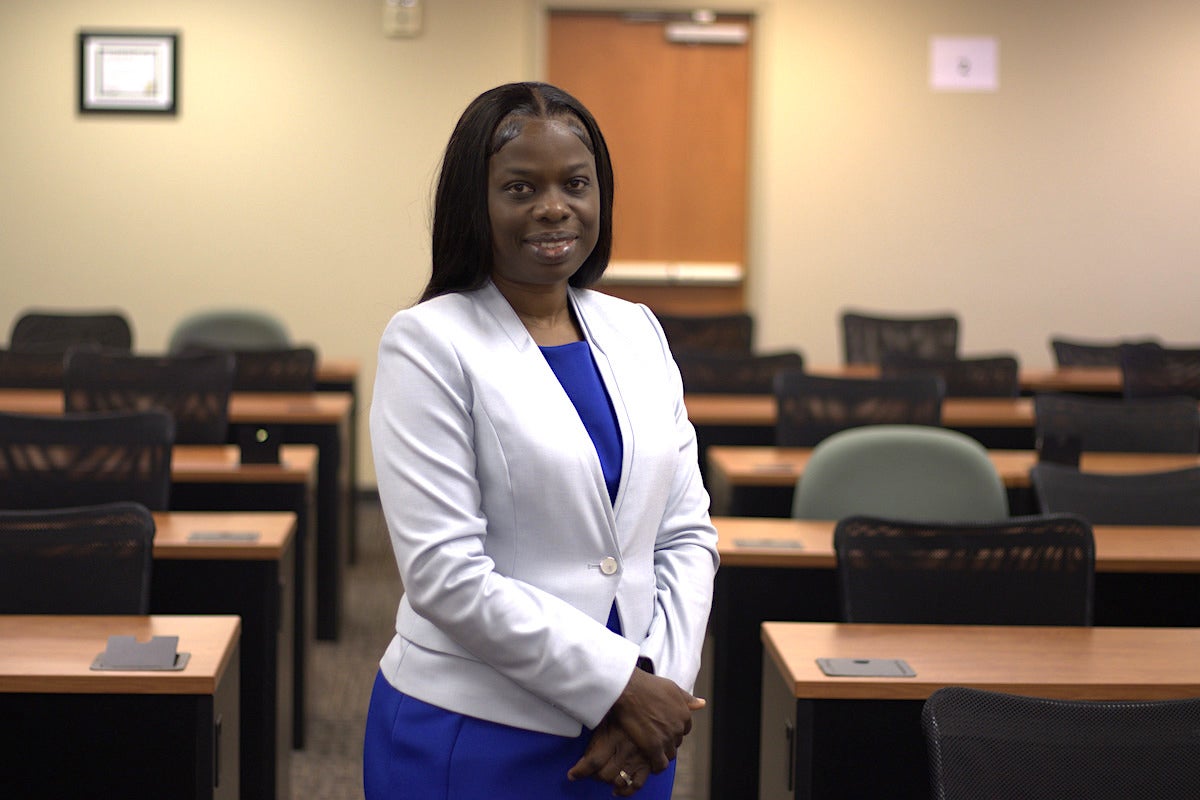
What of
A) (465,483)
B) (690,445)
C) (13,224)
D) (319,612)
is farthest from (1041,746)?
(13,224)

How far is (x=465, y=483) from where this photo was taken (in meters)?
1.52

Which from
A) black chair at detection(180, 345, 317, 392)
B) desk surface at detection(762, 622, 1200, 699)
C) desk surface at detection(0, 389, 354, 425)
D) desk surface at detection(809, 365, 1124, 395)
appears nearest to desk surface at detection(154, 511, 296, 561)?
desk surface at detection(762, 622, 1200, 699)

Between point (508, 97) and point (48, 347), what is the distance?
5.10 metres

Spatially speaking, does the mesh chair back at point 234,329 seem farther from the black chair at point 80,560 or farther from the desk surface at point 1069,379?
the black chair at point 80,560

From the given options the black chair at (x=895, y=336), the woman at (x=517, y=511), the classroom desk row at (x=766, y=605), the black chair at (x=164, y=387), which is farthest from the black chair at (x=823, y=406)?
the woman at (x=517, y=511)

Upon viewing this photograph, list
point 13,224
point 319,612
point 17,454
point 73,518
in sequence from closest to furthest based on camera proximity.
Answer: point 73,518
point 17,454
point 319,612
point 13,224

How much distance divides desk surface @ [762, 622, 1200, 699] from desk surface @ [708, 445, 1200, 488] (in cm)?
149

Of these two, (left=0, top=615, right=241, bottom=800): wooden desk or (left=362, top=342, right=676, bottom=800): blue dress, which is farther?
(left=0, top=615, right=241, bottom=800): wooden desk

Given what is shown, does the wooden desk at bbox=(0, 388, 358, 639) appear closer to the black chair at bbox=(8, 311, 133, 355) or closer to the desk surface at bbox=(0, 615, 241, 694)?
the black chair at bbox=(8, 311, 133, 355)

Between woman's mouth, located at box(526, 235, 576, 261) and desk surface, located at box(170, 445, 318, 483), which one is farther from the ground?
woman's mouth, located at box(526, 235, 576, 261)

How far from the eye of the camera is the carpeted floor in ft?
11.7

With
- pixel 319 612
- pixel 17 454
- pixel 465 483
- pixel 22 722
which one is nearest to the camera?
pixel 465 483

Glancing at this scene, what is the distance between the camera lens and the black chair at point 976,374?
5688 mm

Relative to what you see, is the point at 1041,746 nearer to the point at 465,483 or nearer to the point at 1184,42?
the point at 465,483
